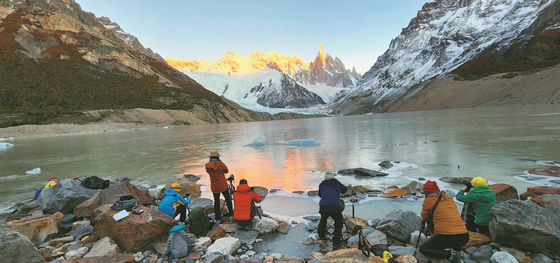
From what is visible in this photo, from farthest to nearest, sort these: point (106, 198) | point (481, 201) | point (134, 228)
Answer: point (106, 198) → point (134, 228) → point (481, 201)

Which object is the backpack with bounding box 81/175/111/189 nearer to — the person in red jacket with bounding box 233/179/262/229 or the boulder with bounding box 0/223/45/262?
the boulder with bounding box 0/223/45/262

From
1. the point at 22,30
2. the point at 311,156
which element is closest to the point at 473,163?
the point at 311,156

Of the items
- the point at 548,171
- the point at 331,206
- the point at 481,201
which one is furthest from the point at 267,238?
the point at 548,171

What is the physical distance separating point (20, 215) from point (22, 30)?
13776 cm

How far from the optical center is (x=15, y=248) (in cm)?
539

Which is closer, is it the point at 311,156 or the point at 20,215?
the point at 20,215

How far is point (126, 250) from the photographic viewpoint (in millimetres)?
6293

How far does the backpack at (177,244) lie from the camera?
595cm

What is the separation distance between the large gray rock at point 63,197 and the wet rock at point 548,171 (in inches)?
701

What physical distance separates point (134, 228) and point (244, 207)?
263 cm

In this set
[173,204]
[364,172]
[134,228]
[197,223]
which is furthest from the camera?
[364,172]

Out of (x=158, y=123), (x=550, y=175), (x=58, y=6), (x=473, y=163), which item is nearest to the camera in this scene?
(x=550, y=175)

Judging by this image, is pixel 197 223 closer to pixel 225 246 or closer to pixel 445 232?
pixel 225 246

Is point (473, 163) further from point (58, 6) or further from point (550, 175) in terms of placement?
point (58, 6)
